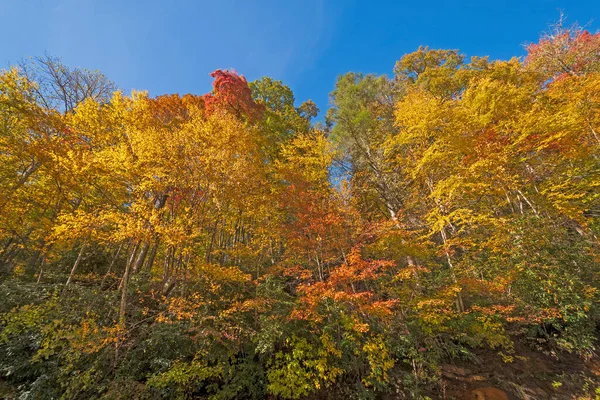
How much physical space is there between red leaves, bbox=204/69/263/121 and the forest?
8.55 feet

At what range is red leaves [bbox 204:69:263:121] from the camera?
12805mm

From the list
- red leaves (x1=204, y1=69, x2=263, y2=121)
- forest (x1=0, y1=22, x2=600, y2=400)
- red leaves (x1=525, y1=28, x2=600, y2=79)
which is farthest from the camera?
red leaves (x1=204, y1=69, x2=263, y2=121)

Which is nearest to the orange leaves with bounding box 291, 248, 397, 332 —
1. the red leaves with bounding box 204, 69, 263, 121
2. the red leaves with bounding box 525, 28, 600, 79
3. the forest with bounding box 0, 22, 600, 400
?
the forest with bounding box 0, 22, 600, 400

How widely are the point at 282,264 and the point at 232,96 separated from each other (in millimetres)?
9599

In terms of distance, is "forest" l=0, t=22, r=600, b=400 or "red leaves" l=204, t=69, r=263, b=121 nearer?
"forest" l=0, t=22, r=600, b=400

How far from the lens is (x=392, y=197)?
1177cm

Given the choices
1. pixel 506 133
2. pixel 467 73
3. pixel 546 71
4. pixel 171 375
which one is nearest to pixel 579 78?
pixel 546 71

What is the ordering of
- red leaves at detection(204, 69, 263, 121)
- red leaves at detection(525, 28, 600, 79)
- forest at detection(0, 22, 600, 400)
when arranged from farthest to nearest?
1. red leaves at detection(204, 69, 263, 121)
2. red leaves at detection(525, 28, 600, 79)
3. forest at detection(0, 22, 600, 400)

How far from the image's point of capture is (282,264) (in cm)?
825

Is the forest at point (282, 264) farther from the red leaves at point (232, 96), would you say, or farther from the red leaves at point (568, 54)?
the red leaves at point (232, 96)

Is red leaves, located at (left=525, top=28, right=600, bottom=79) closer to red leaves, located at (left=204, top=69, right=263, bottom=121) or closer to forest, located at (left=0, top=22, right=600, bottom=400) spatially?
forest, located at (left=0, top=22, right=600, bottom=400)

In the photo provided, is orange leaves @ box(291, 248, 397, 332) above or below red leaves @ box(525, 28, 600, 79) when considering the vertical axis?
below

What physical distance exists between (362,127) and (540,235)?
8.28 metres

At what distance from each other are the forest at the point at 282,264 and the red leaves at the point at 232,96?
2605 mm
